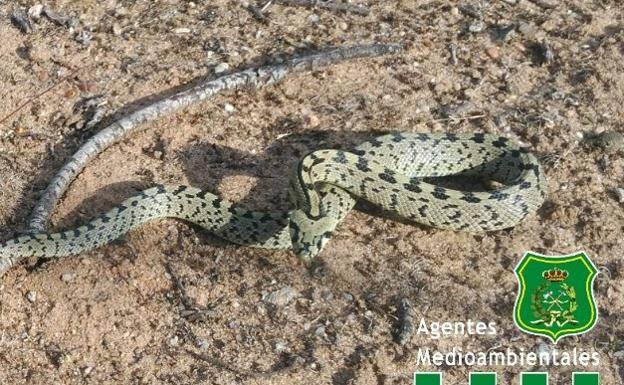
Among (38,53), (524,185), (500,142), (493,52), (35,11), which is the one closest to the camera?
(524,185)

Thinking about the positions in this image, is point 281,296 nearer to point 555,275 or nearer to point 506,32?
point 555,275

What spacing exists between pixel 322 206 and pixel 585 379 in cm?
316

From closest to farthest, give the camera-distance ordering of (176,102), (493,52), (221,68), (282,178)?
(282,178), (176,102), (221,68), (493,52)

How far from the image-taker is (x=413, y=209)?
9.73 m

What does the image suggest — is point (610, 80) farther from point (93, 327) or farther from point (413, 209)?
point (93, 327)

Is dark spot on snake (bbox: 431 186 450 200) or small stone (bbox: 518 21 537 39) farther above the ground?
small stone (bbox: 518 21 537 39)

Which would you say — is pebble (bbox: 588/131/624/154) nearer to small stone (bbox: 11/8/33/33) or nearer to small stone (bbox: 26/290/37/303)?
small stone (bbox: 26/290/37/303)

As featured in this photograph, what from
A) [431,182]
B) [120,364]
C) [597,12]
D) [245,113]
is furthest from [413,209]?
[597,12]

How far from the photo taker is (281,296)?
9023 millimetres

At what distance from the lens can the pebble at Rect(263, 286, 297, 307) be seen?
353 inches

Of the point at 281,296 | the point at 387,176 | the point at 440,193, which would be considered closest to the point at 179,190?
the point at 281,296

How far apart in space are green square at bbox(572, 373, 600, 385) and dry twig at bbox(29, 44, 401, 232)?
5.22 m

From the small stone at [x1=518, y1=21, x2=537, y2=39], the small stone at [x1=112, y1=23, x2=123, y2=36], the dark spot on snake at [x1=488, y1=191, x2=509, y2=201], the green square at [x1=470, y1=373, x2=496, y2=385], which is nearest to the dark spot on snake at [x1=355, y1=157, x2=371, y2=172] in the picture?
the dark spot on snake at [x1=488, y1=191, x2=509, y2=201]

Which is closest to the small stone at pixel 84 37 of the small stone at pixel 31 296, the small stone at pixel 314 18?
the small stone at pixel 314 18
